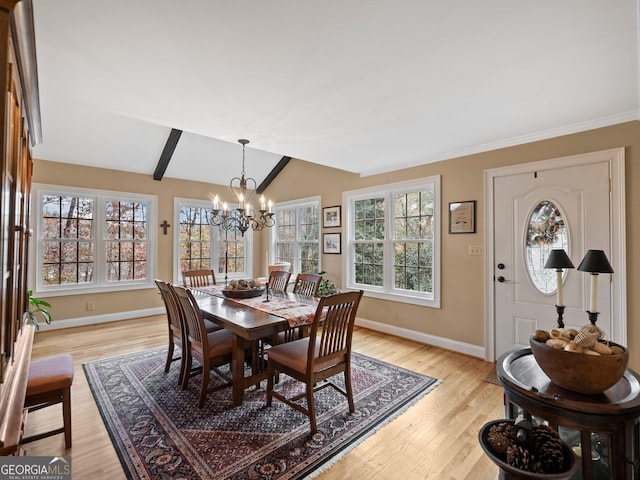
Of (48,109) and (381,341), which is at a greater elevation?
(48,109)

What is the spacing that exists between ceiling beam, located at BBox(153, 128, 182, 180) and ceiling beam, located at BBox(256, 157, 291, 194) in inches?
72.9

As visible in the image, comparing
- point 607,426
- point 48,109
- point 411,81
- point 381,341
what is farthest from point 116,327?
point 607,426

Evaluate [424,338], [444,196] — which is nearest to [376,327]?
[424,338]

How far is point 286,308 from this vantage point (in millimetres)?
2607

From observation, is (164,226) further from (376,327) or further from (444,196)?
(444,196)

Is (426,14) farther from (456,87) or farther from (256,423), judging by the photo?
(256,423)

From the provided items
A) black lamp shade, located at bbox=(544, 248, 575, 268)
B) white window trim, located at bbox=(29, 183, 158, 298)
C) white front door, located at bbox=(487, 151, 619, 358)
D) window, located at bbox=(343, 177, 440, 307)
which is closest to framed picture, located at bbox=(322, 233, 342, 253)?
window, located at bbox=(343, 177, 440, 307)

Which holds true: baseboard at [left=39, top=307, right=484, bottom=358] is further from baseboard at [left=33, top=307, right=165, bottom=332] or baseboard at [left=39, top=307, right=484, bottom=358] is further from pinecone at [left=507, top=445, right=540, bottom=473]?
pinecone at [left=507, top=445, right=540, bottom=473]

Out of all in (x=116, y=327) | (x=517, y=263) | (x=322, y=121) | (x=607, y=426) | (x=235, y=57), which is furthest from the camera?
(x=116, y=327)

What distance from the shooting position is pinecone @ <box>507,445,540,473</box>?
3.09 feet

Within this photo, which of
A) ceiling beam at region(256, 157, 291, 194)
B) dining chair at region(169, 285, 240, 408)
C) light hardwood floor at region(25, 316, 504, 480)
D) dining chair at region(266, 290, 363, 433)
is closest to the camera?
light hardwood floor at region(25, 316, 504, 480)

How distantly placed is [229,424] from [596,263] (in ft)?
7.87

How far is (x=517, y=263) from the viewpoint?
3.18 metres

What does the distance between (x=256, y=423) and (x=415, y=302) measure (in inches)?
101
